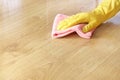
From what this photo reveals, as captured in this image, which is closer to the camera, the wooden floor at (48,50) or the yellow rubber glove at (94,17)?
the wooden floor at (48,50)

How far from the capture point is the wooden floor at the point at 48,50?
62cm

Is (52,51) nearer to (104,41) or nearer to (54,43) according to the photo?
(54,43)

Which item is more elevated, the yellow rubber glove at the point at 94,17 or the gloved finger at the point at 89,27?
the yellow rubber glove at the point at 94,17

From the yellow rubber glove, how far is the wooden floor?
37mm

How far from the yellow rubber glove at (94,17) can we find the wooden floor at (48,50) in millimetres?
37

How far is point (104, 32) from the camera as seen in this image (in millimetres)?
A: 839

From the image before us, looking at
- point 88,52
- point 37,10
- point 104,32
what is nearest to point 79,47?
point 88,52

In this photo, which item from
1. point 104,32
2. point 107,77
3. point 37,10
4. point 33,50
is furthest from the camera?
point 37,10

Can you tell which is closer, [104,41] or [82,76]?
[82,76]

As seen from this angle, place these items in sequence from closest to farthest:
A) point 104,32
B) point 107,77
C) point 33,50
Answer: point 107,77 → point 33,50 → point 104,32

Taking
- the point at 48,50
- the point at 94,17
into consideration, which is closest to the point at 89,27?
the point at 94,17

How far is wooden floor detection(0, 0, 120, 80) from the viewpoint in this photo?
2.04 ft

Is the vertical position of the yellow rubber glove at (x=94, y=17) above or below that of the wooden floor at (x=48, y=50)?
above

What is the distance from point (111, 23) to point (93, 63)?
0.98 ft
